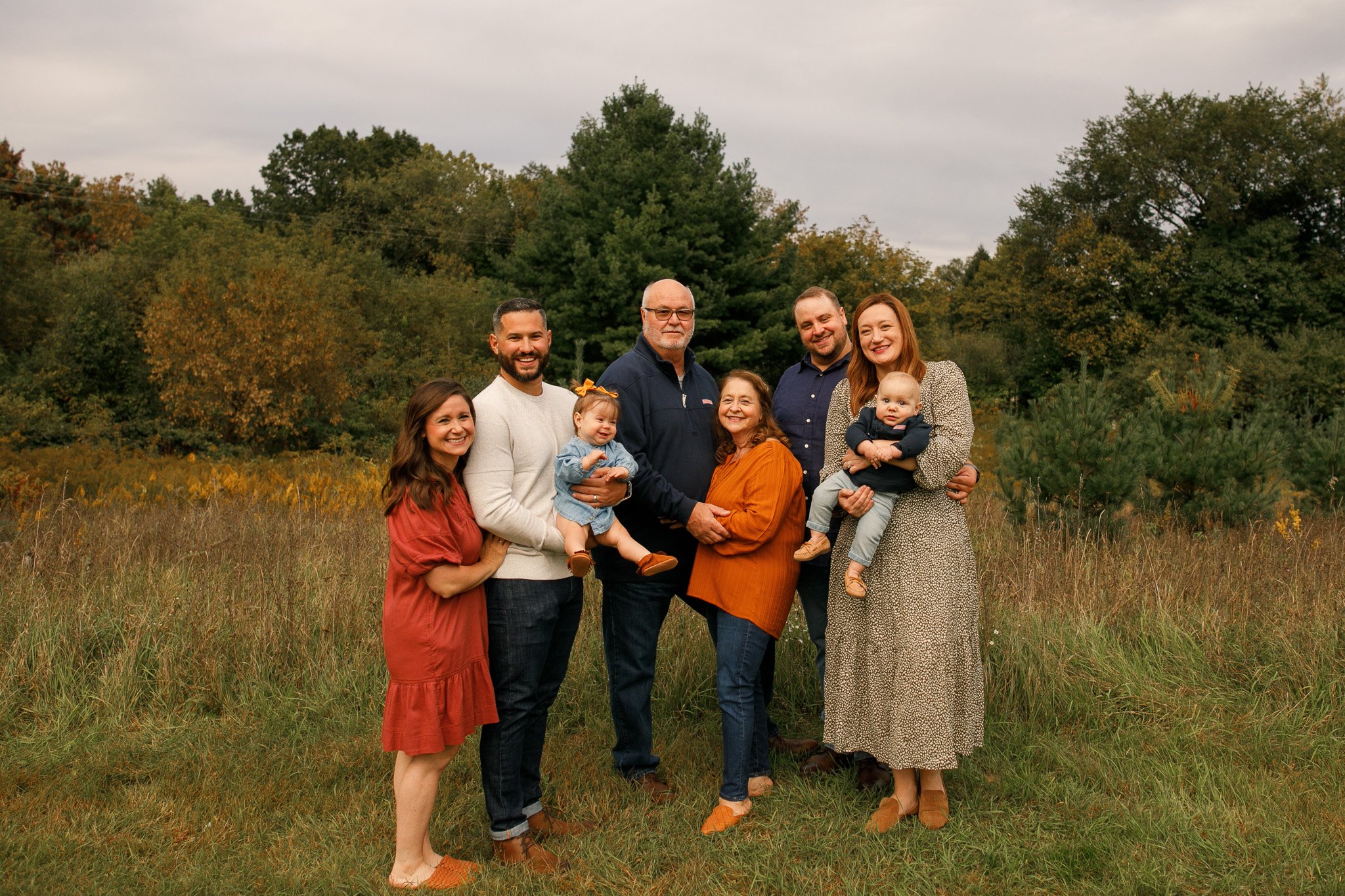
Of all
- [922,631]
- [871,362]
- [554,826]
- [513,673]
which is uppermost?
[871,362]

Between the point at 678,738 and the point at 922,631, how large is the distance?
157 cm

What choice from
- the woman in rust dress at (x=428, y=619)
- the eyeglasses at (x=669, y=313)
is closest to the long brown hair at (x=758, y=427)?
the eyeglasses at (x=669, y=313)

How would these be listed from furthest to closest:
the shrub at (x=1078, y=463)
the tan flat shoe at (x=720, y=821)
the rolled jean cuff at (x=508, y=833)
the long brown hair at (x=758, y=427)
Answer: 1. the shrub at (x=1078, y=463)
2. the long brown hair at (x=758, y=427)
3. the tan flat shoe at (x=720, y=821)
4. the rolled jean cuff at (x=508, y=833)

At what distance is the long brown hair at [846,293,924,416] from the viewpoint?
364cm

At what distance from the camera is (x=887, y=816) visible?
3629 millimetres

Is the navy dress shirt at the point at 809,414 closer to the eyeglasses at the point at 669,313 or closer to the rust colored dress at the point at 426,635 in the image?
the eyeglasses at the point at 669,313

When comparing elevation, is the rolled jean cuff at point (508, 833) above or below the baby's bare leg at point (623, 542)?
below

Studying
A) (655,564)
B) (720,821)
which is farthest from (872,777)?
(655,564)

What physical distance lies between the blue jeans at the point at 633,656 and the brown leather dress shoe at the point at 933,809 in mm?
1184

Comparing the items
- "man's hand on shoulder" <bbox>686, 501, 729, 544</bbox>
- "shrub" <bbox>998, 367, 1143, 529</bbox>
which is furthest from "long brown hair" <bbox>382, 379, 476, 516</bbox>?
"shrub" <bbox>998, 367, 1143, 529</bbox>

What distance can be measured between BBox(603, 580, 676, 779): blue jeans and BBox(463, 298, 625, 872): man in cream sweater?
1.93 feet

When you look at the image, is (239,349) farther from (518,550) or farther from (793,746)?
(518,550)

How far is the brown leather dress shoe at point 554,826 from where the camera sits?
361 cm

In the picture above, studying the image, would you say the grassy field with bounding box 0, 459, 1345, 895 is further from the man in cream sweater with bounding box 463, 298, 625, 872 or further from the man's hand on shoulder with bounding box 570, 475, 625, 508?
the man's hand on shoulder with bounding box 570, 475, 625, 508
